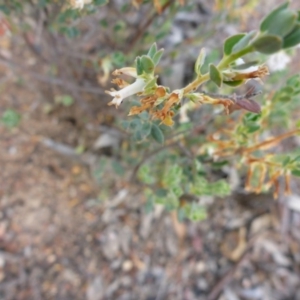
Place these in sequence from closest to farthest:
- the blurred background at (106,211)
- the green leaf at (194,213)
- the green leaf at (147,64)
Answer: the green leaf at (147,64)
the green leaf at (194,213)
the blurred background at (106,211)

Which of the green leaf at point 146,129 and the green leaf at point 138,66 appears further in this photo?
the green leaf at point 146,129

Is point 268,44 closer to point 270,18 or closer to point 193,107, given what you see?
point 270,18

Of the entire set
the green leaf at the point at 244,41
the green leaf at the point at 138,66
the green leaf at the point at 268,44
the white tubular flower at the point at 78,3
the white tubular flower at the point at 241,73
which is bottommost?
the green leaf at the point at 268,44

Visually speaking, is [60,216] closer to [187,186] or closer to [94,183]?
[94,183]

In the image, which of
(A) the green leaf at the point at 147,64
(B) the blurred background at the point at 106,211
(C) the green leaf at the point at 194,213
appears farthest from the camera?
(B) the blurred background at the point at 106,211

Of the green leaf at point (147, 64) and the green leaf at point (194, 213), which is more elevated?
the green leaf at point (147, 64)

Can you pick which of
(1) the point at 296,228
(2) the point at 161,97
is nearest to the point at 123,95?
(2) the point at 161,97

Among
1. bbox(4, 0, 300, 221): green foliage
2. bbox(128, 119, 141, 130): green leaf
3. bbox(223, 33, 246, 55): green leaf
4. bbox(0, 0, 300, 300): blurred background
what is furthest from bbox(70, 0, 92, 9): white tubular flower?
bbox(0, 0, 300, 300): blurred background

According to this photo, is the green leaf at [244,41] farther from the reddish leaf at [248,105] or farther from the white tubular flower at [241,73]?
the reddish leaf at [248,105]

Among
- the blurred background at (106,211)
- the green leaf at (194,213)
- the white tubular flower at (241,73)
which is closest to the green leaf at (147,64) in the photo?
the white tubular flower at (241,73)
